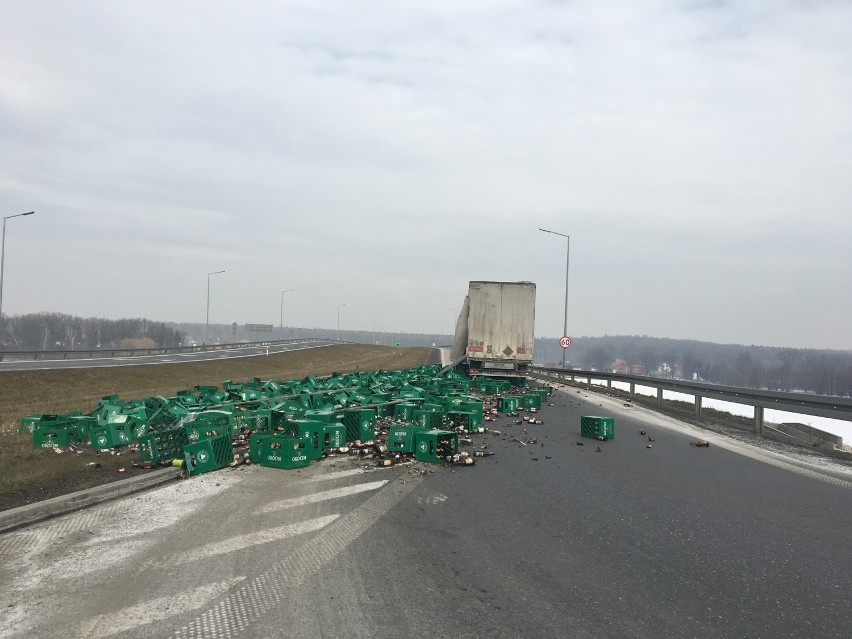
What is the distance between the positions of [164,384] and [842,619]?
3059 cm

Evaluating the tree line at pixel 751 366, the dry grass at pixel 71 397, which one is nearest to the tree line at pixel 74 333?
the dry grass at pixel 71 397

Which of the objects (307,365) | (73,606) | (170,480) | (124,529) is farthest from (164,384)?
(73,606)

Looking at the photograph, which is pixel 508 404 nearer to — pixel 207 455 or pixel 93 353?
pixel 207 455

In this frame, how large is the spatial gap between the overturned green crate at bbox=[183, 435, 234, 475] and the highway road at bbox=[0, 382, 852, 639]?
362 mm

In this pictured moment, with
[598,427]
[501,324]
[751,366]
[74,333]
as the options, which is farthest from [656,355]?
[74,333]

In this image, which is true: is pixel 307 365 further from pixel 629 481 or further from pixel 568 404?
pixel 629 481

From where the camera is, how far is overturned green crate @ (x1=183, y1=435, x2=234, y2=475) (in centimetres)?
877

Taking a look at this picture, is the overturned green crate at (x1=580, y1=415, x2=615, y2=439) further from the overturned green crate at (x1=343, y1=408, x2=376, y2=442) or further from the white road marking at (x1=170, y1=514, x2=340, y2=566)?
the white road marking at (x1=170, y1=514, x2=340, y2=566)

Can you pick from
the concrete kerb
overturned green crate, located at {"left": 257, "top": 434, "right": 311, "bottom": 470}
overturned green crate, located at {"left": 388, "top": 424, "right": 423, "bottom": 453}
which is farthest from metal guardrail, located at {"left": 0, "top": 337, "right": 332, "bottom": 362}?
overturned green crate, located at {"left": 388, "top": 424, "right": 423, "bottom": 453}

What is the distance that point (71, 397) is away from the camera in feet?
74.5

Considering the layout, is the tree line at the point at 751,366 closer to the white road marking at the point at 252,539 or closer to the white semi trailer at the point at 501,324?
the white semi trailer at the point at 501,324

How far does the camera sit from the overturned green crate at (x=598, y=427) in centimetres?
1310

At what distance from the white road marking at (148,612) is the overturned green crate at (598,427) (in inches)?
394

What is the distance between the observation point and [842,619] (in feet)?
14.2
